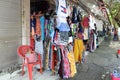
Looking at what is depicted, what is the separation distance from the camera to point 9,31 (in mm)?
4746

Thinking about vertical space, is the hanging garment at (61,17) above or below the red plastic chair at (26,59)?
above

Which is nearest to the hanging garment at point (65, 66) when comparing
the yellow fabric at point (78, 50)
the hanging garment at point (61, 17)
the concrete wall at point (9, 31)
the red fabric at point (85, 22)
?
the hanging garment at point (61, 17)

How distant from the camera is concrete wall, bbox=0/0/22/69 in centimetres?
454

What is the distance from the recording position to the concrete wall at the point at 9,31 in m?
4.54

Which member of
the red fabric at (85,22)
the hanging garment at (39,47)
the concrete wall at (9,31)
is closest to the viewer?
the concrete wall at (9,31)

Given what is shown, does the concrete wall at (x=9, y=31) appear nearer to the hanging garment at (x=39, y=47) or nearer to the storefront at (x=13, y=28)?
the storefront at (x=13, y=28)

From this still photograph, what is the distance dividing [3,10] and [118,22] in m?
18.6

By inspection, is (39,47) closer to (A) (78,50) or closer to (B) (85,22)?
(A) (78,50)

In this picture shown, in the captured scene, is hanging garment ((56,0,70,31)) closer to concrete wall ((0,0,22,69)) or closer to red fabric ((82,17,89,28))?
concrete wall ((0,0,22,69))

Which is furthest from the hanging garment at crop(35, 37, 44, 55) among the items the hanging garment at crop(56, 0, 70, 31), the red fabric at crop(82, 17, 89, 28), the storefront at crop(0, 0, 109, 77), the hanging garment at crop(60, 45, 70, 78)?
the red fabric at crop(82, 17, 89, 28)

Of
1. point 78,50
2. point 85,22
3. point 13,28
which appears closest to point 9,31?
point 13,28

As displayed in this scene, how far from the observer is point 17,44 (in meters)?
5.12

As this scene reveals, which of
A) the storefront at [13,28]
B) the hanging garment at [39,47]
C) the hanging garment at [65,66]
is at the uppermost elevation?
the storefront at [13,28]

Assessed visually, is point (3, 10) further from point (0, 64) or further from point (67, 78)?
point (67, 78)
